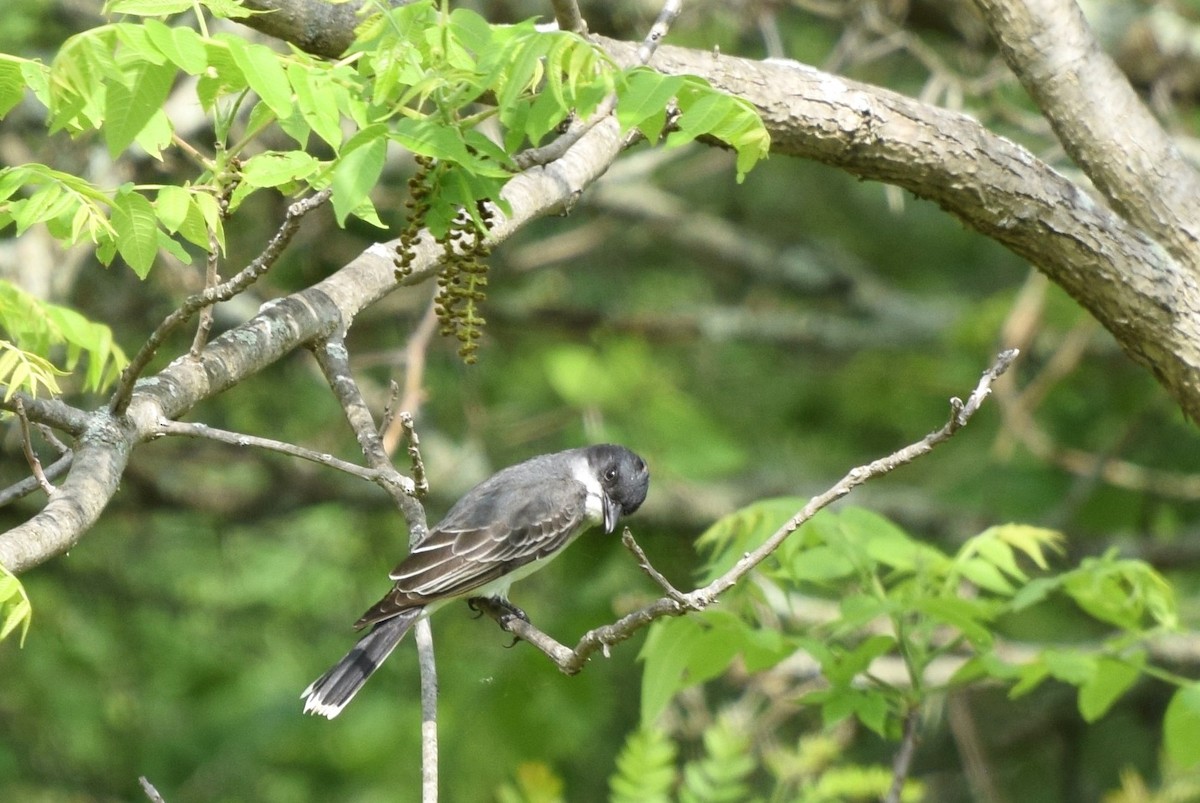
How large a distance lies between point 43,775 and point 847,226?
7.26 m

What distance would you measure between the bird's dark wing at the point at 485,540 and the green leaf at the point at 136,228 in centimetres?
186

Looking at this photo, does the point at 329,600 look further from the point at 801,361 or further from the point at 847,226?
the point at 847,226

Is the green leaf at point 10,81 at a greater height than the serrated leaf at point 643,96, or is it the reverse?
the serrated leaf at point 643,96

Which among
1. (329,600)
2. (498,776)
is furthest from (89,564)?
(498,776)

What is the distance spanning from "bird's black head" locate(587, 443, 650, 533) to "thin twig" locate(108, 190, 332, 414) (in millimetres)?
2775

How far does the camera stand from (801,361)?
10469 millimetres

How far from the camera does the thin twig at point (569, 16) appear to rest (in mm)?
3410

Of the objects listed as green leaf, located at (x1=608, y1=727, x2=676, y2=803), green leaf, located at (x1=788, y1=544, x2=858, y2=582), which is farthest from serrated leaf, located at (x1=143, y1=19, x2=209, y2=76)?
green leaf, located at (x1=608, y1=727, x2=676, y2=803)

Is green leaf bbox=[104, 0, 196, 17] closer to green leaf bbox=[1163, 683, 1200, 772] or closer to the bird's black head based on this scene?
the bird's black head

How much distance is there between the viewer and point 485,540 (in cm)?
516

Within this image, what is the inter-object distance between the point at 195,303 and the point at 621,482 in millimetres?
2958

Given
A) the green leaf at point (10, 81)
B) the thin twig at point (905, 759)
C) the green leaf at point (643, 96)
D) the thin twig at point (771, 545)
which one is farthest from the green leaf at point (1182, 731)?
the green leaf at point (10, 81)

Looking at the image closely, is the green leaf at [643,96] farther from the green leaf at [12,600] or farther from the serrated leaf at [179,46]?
the green leaf at [12,600]

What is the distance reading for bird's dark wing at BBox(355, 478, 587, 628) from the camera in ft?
16.1
